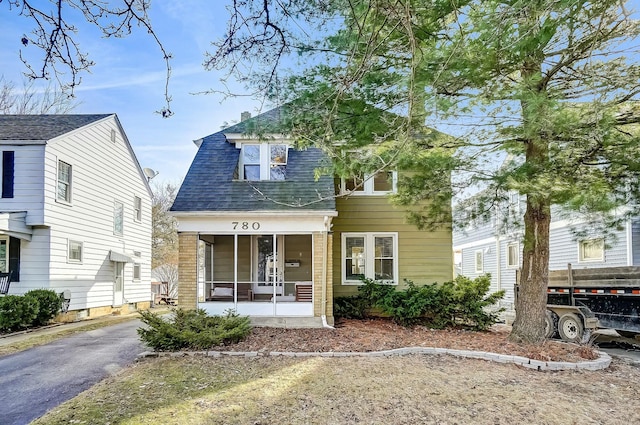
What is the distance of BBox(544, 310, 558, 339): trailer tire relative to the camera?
11.2 meters

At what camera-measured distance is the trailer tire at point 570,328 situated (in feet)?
→ 35.0

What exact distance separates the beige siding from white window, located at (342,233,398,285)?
0.51ft

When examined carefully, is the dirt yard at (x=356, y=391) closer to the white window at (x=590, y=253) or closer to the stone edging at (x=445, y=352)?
the stone edging at (x=445, y=352)

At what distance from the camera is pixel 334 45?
5.91 meters

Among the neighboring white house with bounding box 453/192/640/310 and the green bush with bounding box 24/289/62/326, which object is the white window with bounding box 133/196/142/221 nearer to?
the green bush with bounding box 24/289/62/326

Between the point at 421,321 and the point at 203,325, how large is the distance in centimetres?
629

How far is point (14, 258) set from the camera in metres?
13.5

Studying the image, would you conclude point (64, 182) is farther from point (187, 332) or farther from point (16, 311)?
point (187, 332)

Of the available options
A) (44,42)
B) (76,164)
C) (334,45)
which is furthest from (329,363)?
(76,164)

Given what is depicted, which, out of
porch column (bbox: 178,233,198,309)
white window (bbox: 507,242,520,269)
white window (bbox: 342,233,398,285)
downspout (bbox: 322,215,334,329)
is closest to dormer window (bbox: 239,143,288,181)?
downspout (bbox: 322,215,334,329)

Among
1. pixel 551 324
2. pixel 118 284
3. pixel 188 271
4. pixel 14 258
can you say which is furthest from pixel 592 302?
pixel 118 284

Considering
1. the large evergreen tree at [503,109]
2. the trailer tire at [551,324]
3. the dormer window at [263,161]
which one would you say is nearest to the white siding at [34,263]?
the dormer window at [263,161]

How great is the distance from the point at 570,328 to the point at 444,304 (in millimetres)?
2983

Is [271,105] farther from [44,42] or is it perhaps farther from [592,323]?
[592,323]
